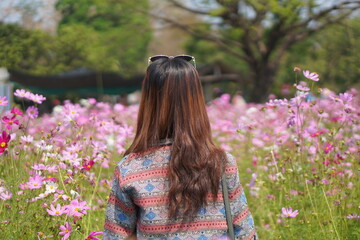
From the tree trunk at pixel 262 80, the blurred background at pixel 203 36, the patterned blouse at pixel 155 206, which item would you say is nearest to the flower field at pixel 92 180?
the patterned blouse at pixel 155 206

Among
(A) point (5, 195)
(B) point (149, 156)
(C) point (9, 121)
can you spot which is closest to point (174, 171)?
(B) point (149, 156)

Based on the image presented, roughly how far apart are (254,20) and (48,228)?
52.3 ft

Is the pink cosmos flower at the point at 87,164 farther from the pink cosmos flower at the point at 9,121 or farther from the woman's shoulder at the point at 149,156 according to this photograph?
the woman's shoulder at the point at 149,156

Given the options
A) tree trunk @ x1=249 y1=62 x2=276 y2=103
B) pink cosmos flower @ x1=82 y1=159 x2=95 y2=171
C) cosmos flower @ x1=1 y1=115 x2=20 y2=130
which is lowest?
tree trunk @ x1=249 y1=62 x2=276 y2=103

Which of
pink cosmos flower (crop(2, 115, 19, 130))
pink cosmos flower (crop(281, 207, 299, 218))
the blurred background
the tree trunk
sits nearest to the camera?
pink cosmos flower (crop(2, 115, 19, 130))

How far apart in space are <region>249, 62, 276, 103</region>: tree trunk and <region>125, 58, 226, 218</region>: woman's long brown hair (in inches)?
670

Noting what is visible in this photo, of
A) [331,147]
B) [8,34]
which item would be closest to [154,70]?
[331,147]

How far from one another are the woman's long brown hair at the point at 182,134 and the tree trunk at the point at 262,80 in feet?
55.8

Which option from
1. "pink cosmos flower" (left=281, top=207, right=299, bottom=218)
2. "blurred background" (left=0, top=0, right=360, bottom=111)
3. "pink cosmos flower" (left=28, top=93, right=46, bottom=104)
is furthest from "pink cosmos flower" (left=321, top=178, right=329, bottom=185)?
"blurred background" (left=0, top=0, right=360, bottom=111)

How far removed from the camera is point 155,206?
1.53 m

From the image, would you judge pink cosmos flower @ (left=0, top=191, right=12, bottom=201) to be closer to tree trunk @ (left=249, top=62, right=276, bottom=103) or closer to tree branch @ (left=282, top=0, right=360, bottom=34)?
tree branch @ (left=282, top=0, right=360, bottom=34)

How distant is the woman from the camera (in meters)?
1.52

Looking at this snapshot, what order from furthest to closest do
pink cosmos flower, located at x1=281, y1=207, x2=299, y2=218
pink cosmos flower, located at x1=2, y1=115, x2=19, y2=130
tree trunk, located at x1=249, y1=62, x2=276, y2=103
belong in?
tree trunk, located at x1=249, y1=62, x2=276, y2=103, pink cosmos flower, located at x1=281, y1=207, x2=299, y2=218, pink cosmos flower, located at x1=2, y1=115, x2=19, y2=130

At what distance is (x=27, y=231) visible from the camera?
2.17 m
